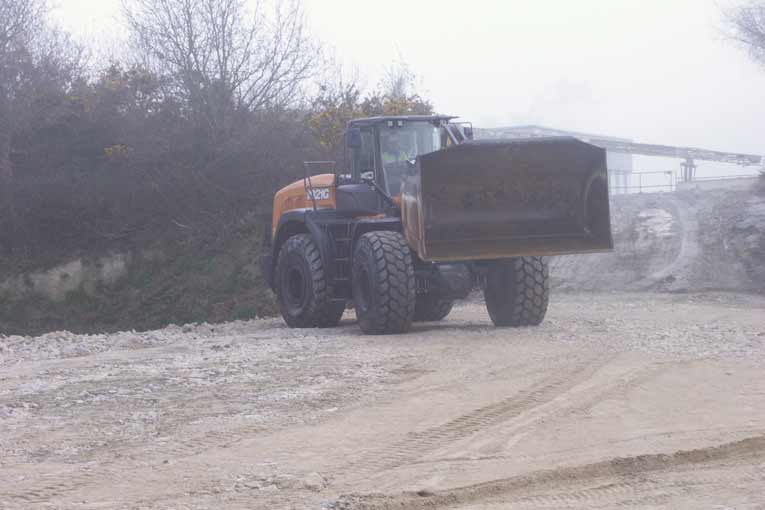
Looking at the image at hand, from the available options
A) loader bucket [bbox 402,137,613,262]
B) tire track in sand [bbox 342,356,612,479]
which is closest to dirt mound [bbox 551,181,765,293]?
loader bucket [bbox 402,137,613,262]

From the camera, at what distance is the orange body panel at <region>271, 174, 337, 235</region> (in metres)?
14.3

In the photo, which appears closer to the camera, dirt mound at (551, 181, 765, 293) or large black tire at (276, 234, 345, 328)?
large black tire at (276, 234, 345, 328)

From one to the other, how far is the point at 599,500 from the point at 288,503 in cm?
166

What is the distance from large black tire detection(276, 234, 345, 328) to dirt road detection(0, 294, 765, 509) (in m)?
1.75

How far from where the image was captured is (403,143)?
44.3 feet

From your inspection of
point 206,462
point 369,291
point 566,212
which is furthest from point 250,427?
point 566,212

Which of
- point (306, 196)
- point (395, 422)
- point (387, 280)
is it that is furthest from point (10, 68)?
point (395, 422)

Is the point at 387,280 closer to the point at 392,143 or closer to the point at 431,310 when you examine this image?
the point at 392,143

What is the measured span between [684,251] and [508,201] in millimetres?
10457

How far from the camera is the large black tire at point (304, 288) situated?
45.5 ft

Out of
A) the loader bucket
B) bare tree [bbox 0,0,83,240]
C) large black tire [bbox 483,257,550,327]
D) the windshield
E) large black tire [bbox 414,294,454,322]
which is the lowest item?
large black tire [bbox 414,294,454,322]

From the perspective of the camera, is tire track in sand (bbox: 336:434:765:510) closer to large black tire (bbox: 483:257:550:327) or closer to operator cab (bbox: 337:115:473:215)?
large black tire (bbox: 483:257:550:327)

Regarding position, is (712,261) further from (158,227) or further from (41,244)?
(41,244)

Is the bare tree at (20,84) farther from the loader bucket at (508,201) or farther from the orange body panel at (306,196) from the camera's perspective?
the loader bucket at (508,201)
